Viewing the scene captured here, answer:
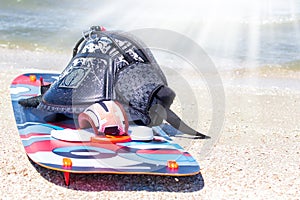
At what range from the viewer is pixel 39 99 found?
4.86 m

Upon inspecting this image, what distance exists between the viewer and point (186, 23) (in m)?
14.5

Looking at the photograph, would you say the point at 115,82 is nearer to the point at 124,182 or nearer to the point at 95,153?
the point at 95,153

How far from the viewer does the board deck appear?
145 inches

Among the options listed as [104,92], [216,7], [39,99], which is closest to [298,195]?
[104,92]

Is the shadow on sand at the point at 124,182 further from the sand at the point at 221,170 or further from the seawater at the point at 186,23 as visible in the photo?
the seawater at the point at 186,23

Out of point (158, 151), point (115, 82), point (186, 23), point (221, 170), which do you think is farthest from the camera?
point (186, 23)

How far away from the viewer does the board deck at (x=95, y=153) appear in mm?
3689

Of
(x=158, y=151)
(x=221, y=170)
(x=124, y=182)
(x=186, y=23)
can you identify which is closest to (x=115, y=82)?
(x=158, y=151)

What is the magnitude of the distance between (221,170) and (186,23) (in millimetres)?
10602

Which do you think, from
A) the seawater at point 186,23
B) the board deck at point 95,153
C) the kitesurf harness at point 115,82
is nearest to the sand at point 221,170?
the board deck at point 95,153

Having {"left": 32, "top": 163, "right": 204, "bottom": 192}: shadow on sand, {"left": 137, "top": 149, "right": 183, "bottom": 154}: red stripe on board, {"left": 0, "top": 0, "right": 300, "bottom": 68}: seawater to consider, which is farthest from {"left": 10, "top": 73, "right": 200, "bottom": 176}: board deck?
{"left": 0, "top": 0, "right": 300, "bottom": 68}: seawater

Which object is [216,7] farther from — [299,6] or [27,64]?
[27,64]

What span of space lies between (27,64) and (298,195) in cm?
598

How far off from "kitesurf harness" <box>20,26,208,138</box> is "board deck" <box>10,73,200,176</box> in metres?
0.20
